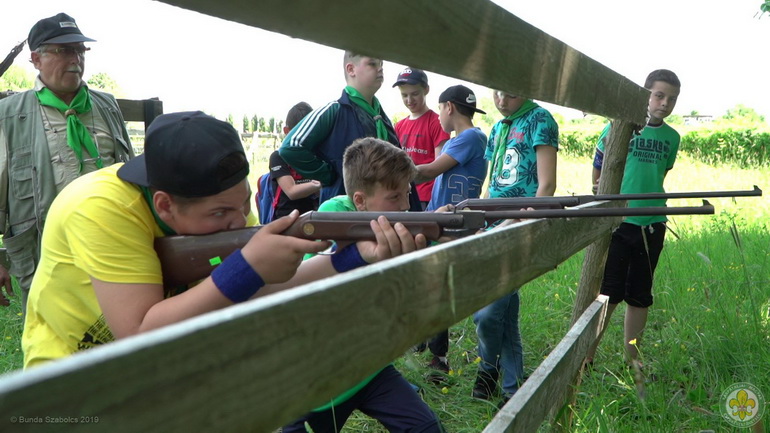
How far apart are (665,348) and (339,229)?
329cm

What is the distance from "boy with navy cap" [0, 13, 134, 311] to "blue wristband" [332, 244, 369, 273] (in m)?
2.19

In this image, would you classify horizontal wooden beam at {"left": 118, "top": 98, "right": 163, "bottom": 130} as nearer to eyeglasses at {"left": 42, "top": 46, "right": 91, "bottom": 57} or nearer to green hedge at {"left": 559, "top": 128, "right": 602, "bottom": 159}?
eyeglasses at {"left": 42, "top": 46, "right": 91, "bottom": 57}

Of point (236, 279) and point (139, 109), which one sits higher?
point (139, 109)

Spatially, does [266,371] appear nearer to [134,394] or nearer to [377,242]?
[134,394]

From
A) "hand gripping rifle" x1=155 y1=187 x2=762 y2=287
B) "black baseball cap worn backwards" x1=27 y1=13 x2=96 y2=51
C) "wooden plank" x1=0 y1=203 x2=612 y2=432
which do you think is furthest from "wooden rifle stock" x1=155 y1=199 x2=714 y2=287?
"black baseball cap worn backwards" x1=27 y1=13 x2=96 y2=51

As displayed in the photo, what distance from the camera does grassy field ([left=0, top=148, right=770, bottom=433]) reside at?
10.4 ft

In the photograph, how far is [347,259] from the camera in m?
2.14

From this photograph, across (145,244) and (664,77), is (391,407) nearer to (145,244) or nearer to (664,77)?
(145,244)

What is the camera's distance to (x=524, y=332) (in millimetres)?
4969

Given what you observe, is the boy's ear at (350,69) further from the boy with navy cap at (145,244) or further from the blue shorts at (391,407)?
the boy with navy cap at (145,244)

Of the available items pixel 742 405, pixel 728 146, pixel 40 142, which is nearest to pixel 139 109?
pixel 40 142

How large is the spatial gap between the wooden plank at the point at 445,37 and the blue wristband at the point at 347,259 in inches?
27.4

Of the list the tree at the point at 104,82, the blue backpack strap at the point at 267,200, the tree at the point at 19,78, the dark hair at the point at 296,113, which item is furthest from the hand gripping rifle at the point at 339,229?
the tree at the point at 104,82

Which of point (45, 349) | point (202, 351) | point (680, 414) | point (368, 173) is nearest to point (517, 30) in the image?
point (368, 173)
